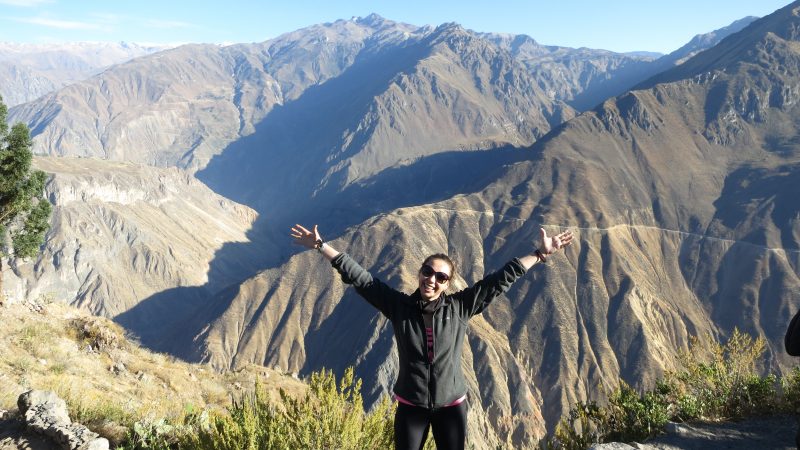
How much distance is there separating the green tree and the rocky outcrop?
1438cm

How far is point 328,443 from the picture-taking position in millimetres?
7375

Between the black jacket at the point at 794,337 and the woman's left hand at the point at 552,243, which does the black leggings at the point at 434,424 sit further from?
the black jacket at the point at 794,337

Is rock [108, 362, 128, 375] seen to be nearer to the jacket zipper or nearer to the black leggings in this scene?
the black leggings

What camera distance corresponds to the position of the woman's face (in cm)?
657

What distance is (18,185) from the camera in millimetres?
20500

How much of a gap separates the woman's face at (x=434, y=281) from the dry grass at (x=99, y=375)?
5.13 metres

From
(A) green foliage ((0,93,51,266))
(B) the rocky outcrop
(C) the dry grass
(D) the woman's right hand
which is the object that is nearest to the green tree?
(A) green foliage ((0,93,51,266))

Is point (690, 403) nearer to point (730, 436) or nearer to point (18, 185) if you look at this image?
point (730, 436)

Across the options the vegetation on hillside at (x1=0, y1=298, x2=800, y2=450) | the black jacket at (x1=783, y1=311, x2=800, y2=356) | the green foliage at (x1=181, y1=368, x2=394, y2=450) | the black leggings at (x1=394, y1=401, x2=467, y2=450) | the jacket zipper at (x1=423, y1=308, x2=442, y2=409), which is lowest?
the vegetation on hillside at (x1=0, y1=298, x2=800, y2=450)

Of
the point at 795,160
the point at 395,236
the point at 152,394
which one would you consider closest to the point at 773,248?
the point at 795,160

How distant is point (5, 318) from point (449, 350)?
685 inches

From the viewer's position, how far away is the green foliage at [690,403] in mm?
9461

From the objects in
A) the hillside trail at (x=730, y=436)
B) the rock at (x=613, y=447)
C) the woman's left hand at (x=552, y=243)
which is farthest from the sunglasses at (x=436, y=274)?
the hillside trail at (x=730, y=436)

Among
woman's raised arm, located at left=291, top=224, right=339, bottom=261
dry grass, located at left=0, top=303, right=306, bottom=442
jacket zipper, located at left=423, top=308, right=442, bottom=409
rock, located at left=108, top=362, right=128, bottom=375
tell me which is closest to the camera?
jacket zipper, located at left=423, top=308, right=442, bottom=409
